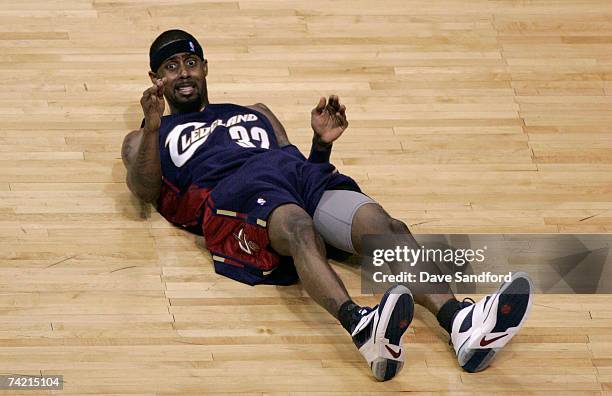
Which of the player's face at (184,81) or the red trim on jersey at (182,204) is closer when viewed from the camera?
the red trim on jersey at (182,204)

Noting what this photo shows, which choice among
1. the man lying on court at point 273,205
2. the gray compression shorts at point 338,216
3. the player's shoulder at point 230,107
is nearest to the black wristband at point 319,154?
the man lying on court at point 273,205

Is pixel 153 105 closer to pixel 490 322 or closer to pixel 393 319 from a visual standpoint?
pixel 393 319

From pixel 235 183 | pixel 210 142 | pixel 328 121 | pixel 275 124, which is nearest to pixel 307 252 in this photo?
pixel 235 183

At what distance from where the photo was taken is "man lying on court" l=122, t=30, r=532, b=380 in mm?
4730

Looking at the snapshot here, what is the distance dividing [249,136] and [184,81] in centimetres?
40

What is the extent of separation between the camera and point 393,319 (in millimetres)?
4605

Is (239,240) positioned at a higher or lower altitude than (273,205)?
lower

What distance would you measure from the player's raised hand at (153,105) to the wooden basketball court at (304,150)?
1.70 ft

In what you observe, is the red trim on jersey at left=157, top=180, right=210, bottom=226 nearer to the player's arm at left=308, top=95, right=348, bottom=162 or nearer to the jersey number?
the jersey number

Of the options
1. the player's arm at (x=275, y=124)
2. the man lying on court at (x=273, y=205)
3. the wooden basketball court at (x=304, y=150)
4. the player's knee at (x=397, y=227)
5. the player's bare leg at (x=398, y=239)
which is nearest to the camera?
the man lying on court at (x=273, y=205)

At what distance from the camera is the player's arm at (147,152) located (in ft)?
17.3

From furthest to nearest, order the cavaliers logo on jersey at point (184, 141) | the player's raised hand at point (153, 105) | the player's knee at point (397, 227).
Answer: the cavaliers logo on jersey at point (184, 141) → the player's raised hand at point (153, 105) → the player's knee at point (397, 227)

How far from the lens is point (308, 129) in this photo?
6.23 meters

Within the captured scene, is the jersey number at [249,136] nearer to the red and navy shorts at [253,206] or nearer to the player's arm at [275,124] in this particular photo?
the player's arm at [275,124]
